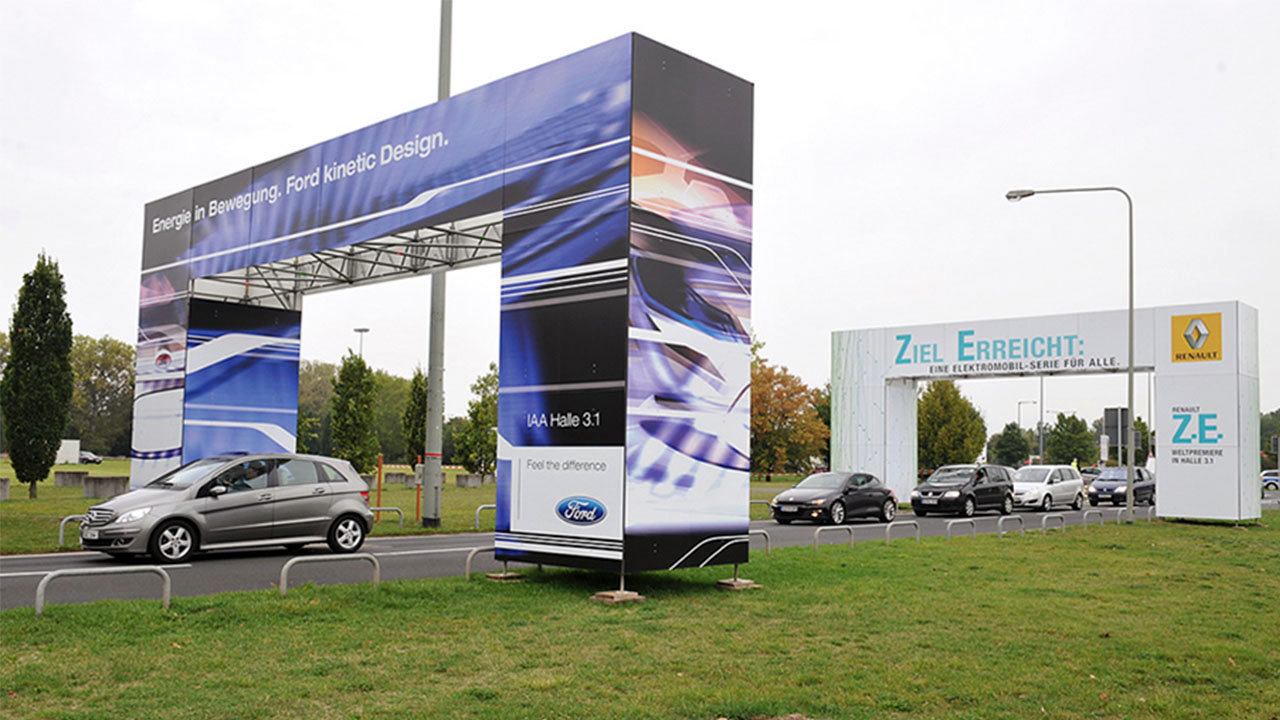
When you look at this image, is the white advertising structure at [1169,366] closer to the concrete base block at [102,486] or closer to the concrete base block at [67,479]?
the concrete base block at [102,486]

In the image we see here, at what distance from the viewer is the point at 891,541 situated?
20.1m

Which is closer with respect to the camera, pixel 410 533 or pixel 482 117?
pixel 482 117

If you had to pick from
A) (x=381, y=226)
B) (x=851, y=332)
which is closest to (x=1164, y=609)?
(x=381, y=226)

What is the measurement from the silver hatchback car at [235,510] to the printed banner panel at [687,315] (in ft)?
21.6

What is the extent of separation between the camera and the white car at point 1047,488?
3472 cm

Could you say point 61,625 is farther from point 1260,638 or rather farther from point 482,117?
point 1260,638

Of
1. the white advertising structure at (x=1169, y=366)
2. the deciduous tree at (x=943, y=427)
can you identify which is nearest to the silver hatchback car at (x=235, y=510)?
the white advertising structure at (x=1169, y=366)

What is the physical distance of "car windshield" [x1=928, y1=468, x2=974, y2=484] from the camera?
3156 cm

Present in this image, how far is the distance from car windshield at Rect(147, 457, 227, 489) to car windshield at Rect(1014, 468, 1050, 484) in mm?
28227

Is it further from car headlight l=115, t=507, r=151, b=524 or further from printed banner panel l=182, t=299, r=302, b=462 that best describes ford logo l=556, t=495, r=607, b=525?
printed banner panel l=182, t=299, r=302, b=462

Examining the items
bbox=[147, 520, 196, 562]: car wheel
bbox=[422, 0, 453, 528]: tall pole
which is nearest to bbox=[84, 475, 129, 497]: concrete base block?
bbox=[422, 0, 453, 528]: tall pole

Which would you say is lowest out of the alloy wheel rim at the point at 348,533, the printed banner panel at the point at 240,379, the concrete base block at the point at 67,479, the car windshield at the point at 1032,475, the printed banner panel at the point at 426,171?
the concrete base block at the point at 67,479

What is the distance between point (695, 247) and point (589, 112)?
1.97m

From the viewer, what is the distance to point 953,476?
105 feet
